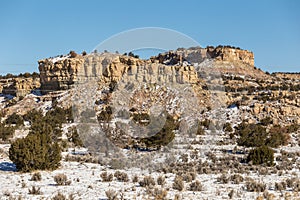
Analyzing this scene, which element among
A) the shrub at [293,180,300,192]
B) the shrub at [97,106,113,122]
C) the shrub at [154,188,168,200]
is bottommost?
the shrub at [293,180,300,192]

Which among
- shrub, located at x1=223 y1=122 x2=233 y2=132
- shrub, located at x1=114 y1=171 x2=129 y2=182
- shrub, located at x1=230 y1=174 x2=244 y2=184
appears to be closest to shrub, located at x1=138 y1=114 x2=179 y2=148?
shrub, located at x1=114 y1=171 x2=129 y2=182

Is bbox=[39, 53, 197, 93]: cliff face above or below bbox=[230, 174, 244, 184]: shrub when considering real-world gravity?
above

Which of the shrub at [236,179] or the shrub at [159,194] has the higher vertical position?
the shrub at [159,194]

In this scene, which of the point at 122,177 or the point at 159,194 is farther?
the point at 122,177

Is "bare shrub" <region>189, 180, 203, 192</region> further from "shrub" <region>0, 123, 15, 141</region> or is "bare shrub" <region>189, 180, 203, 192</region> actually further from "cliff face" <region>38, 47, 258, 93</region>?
"cliff face" <region>38, 47, 258, 93</region>

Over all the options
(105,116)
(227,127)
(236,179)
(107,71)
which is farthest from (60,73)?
A: (236,179)

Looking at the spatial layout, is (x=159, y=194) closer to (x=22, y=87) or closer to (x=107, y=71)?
(x=107, y=71)

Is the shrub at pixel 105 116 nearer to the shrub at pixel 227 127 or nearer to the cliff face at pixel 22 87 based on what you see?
the shrub at pixel 227 127

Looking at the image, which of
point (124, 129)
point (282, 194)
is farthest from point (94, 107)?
point (282, 194)

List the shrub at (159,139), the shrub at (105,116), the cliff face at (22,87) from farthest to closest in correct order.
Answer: the cliff face at (22,87), the shrub at (105,116), the shrub at (159,139)

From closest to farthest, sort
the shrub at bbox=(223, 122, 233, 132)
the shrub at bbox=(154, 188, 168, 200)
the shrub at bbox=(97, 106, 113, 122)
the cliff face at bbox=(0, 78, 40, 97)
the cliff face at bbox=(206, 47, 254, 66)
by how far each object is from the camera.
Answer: the shrub at bbox=(154, 188, 168, 200)
the shrub at bbox=(97, 106, 113, 122)
the shrub at bbox=(223, 122, 233, 132)
the cliff face at bbox=(0, 78, 40, 97)
the cliff face at bbox=(206, 47, 254, 66)

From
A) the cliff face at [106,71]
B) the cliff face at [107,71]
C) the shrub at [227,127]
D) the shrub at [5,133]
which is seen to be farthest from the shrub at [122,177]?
the cliff face at [107,71]

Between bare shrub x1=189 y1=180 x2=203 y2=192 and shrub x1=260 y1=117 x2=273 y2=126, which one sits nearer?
bare shrub x1=189 y1=180 x2=203 y2=192

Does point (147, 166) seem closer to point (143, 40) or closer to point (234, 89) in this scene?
point (143, 40)
